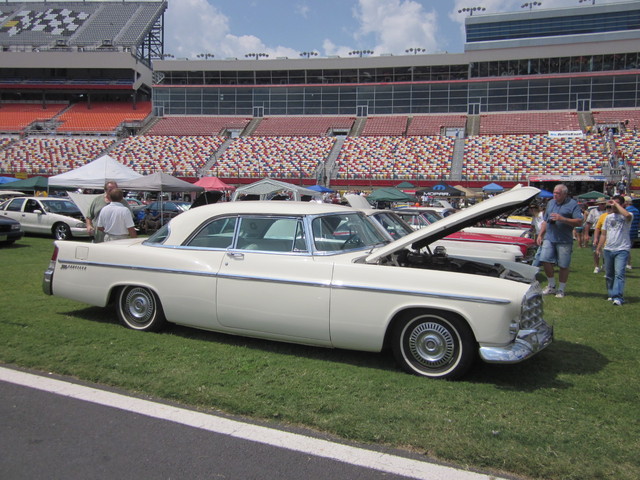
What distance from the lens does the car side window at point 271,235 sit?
4.85 m

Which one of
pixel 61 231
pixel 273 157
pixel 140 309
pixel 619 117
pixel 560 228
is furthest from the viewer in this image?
pixel 619 117

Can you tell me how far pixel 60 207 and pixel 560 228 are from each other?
1489cm

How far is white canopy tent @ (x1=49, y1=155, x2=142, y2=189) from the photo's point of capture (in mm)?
17250

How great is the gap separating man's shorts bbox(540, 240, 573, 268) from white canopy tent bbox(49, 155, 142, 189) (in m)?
14.2

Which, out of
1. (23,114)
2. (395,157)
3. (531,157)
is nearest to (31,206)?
(395,157)

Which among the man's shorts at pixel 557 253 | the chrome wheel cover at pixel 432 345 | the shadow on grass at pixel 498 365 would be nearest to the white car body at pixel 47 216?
the shadow on grass at pixel 498 365

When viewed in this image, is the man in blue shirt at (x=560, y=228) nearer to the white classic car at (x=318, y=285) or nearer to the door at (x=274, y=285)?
the white classic car at (x=318, y=285)

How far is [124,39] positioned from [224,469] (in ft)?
201

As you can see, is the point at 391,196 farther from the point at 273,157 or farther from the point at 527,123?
the point at 527,123

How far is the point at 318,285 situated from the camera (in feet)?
14.7

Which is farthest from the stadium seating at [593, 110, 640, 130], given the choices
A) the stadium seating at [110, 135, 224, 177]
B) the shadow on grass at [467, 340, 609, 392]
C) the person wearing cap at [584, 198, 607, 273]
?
the shadow on grass at [467, 340, 609, 392]

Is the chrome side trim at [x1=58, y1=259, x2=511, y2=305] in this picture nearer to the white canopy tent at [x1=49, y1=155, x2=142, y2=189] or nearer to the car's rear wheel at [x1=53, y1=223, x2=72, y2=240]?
the car's rear wheel at [x1=53, y1=223, x2=72, y2=240]

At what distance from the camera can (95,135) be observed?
1859 inches

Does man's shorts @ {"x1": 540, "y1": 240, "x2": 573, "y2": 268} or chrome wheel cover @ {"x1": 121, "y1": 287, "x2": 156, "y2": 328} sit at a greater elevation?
man's shorts @ {"x1": 540, "y1": 240, "x2": 573, "y2": 268}
